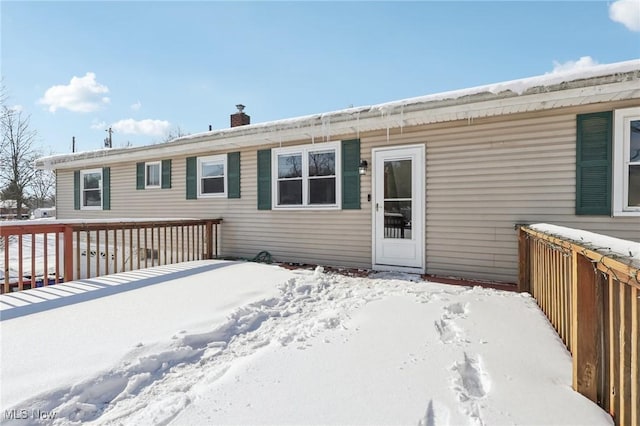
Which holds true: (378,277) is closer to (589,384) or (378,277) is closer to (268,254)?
(268,254)

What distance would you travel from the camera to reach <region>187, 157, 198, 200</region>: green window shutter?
276 inches

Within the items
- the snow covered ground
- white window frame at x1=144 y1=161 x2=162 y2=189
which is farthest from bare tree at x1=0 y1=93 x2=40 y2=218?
the snow covered ground

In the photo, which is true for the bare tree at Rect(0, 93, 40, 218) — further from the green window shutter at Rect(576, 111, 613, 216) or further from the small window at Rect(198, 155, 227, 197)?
the green window shutter at Rect(576, 111, 613, 216)

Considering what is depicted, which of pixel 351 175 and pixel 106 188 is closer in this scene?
pixel 351 175

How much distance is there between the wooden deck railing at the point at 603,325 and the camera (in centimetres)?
113

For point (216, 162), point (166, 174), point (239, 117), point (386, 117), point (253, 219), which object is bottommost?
point (253, 219)

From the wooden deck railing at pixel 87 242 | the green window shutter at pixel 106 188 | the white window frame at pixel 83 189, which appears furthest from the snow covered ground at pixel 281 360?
the white window frame at pixel 83 189

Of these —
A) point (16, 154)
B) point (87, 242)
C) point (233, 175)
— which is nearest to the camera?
point (87, 242)

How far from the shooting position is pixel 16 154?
1552 centimetres

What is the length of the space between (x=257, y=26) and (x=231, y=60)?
8.82 feet

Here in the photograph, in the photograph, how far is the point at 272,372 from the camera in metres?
1.84

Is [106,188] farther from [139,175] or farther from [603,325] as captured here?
[603,325]

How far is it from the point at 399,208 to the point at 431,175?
710mm

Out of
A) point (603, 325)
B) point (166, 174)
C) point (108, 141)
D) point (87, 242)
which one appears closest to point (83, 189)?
point (166, 174)
